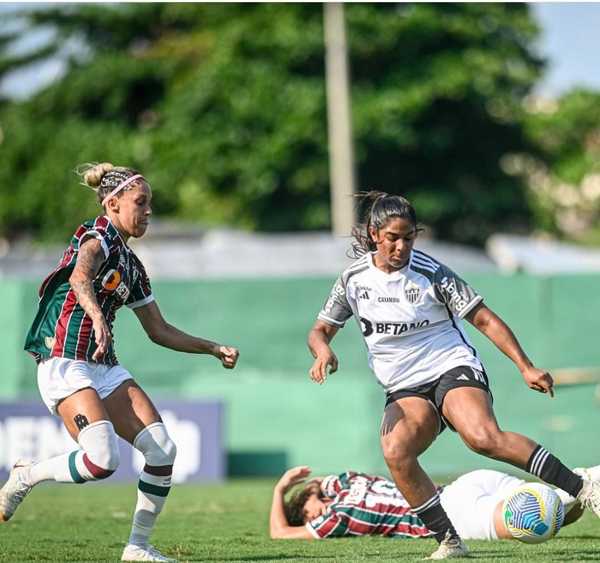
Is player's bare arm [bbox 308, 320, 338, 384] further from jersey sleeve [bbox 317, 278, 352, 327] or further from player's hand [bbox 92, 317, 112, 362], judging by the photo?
player's hand [bbox 92, 317, 112, 362]

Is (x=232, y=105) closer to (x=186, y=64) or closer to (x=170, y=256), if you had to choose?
(x=186, y=64)

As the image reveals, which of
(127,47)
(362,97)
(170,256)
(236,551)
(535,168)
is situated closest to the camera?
(236,551)

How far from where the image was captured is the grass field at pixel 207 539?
7.58 metres

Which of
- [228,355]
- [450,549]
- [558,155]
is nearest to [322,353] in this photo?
[228,355]

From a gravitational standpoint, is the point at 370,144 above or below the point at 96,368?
above

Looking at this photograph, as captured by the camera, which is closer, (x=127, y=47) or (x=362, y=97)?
(x=362, y=97)

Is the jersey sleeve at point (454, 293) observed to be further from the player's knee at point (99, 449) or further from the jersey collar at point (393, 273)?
the player's knee at point (99, 449)

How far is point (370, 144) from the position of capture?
1289 inches

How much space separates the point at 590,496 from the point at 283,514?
2316 millimetres

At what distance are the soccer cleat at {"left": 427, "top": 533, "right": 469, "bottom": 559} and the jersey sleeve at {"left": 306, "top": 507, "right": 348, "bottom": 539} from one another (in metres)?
1.28

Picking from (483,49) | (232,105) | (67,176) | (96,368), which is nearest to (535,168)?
(483,49)

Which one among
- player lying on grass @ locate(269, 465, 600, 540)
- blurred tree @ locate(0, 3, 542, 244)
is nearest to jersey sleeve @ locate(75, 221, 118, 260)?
player lying on grass @ locate(269, 465, 600, 540)

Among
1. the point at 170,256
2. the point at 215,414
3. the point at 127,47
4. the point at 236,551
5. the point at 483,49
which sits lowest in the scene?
the point at 236,551

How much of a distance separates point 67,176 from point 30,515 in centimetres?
2929
